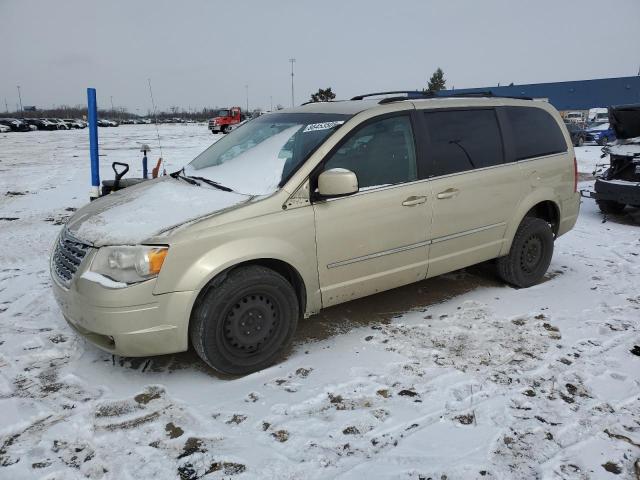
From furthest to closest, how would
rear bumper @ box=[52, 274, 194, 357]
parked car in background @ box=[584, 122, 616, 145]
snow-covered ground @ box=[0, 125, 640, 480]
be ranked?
parked car in background @ box=[584, 122, 616, 145] → rear bumper @ box=[52, 274, 194, 357] → snow-covered ground @ box=[0, 125, 640, 480]

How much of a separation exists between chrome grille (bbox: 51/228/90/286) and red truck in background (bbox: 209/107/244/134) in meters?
40.1

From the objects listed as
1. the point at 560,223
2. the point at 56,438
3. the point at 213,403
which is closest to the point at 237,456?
the point at 213,403

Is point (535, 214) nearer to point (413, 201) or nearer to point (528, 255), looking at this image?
point (528, 255)

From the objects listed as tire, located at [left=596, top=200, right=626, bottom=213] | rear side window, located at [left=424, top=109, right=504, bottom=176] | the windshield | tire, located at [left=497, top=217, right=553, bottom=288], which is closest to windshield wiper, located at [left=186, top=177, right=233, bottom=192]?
the windshield

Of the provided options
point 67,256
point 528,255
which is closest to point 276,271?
point 67,256

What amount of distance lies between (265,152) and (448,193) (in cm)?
156

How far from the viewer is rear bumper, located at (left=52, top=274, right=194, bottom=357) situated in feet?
9.50

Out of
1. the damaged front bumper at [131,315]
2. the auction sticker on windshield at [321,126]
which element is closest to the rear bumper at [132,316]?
the damaged front bumper at [131,315]

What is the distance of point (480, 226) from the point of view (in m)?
4.38

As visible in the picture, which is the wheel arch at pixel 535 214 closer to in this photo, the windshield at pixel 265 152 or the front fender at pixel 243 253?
the windshield at pixel 265 152

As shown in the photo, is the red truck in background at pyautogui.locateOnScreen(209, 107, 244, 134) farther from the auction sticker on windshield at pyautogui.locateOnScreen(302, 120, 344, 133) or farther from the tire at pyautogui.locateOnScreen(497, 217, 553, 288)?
the auction sticker on windshield at pyautogui.locateOnScreen(302, 120, 344, 133)

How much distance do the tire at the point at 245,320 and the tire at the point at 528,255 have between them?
8.18 ft

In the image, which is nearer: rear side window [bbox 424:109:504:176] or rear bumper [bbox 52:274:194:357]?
rear bumper [bbox 52:274:194:357]

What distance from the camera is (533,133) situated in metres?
4.82
